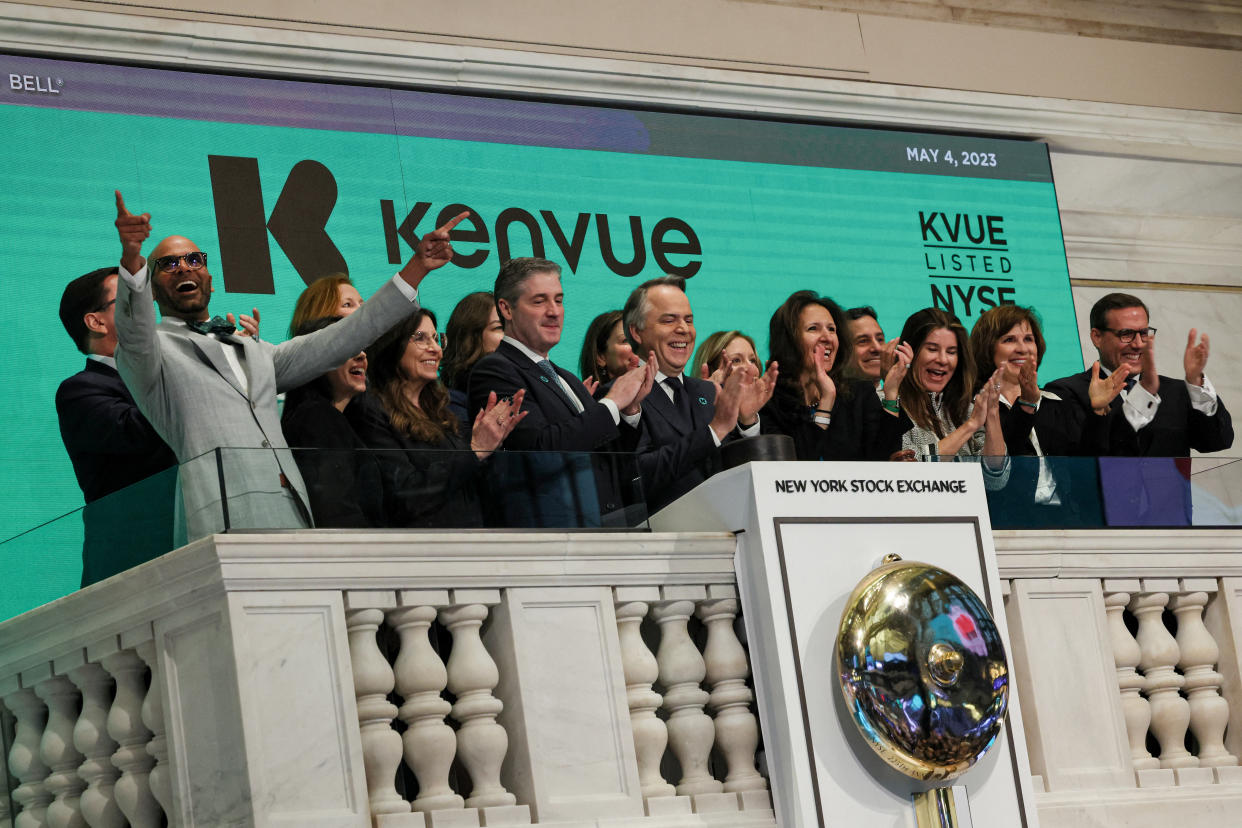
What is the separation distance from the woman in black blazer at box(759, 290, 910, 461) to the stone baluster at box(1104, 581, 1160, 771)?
1.08 metres

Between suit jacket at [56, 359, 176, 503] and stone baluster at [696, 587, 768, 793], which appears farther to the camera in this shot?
suit jacket at [56, 359, 176, 503]

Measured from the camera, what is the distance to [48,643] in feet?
9.39

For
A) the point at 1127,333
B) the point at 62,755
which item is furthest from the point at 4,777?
the point at 1127,333

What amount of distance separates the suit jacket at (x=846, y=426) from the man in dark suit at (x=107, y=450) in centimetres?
191

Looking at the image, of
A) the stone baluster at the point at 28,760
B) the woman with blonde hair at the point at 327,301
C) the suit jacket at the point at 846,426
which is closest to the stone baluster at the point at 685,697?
the stone baluster at the point at 28,760

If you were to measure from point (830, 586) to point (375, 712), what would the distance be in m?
0.78

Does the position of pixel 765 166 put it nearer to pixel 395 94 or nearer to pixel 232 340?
pixel 395 94

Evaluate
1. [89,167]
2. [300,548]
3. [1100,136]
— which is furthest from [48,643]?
[1100,136]

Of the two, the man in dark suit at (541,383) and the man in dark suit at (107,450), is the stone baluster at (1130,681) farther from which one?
the man in dark suit at (107,450)

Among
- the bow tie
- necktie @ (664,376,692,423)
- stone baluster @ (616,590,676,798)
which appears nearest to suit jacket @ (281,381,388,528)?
stone baluster @ (616,590,676,798)

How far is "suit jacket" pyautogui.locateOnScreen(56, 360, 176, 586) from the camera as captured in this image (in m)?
2.64

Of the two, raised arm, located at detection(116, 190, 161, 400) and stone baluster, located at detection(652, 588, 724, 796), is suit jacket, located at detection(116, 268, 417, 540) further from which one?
stone baluster, located at detection(652, 588, 724, 796)

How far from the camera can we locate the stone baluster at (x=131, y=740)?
267cm

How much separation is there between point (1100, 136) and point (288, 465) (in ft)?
20.8
